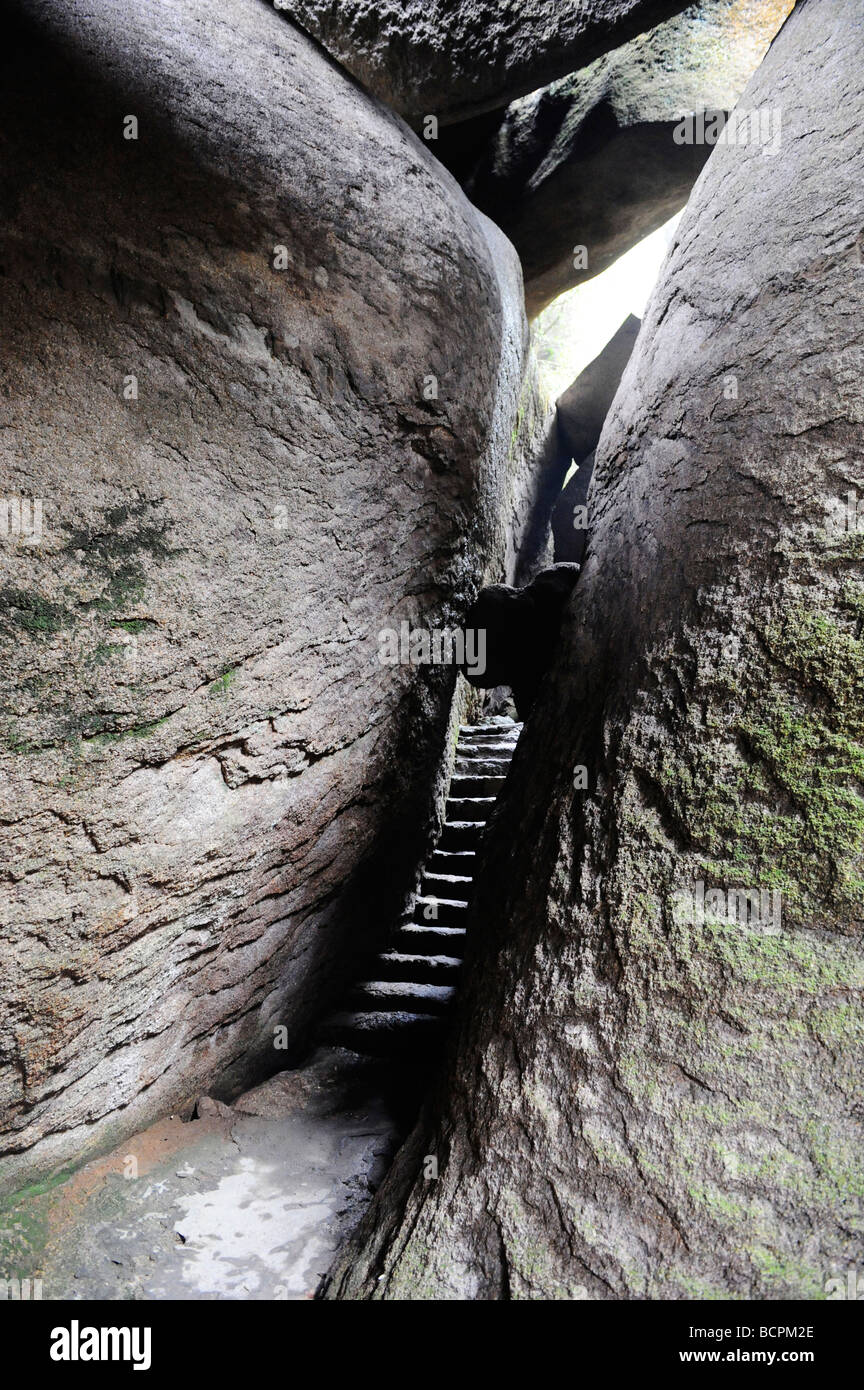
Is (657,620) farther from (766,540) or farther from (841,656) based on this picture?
(841,656)

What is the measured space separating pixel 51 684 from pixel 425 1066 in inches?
95.9

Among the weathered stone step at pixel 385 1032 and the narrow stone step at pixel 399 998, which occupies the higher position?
the narrow stone step at pixel 399 998

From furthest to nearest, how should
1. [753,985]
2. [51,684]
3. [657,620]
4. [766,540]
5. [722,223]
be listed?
[722,223], [657,620], [766,540], [51,684], [753,985]

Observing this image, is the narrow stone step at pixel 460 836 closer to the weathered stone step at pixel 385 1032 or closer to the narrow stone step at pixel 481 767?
the narrow stone step at pixel 481 767

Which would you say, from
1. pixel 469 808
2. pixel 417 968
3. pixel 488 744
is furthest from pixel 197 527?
pixel 488 744

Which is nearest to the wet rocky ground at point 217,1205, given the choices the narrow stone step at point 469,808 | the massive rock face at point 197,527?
the massive rock face at point 197,527

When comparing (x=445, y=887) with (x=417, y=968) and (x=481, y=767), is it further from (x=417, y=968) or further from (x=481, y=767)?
(x=481, y=767)

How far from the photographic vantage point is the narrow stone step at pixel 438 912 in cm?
453

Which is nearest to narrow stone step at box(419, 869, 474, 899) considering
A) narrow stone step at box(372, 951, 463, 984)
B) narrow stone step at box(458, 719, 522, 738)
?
narrow stone step at box(372, 951, 463, 984)

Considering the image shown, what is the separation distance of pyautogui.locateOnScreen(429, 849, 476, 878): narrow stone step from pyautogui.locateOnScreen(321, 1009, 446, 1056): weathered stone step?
1.35 m

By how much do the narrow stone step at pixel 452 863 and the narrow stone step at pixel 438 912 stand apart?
0.30 metres

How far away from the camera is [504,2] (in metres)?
3.57

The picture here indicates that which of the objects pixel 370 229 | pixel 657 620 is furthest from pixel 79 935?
pixel 370 229

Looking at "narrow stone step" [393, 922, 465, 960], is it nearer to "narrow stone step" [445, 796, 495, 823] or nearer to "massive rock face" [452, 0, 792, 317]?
"narrow stone step" [445, 796, 495, 823]
